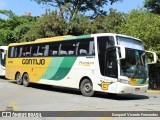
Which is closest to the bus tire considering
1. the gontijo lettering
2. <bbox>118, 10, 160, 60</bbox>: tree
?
the gontijo lettering

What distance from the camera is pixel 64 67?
20.2m

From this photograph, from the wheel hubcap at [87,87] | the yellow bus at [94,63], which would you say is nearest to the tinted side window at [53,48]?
the yellow bus at [94,63]

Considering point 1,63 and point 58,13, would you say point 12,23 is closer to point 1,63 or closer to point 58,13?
point 58,13

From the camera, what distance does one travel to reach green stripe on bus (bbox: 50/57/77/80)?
1964 cm

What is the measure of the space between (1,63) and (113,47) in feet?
51.9

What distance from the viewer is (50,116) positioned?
11398 mm

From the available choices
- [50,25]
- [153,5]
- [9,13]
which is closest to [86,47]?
[50,25]

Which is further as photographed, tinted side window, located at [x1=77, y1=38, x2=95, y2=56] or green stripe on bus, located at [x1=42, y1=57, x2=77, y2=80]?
green stripe on bus, located at [x1=42, y1=57, x2=77, y2=80]

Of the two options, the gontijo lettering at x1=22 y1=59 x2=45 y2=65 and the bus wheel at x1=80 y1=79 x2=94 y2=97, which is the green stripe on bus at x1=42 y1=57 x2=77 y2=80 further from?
the bus wheel at x1=80 y1=79 x2=94 y2=97

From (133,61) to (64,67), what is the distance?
169 inches

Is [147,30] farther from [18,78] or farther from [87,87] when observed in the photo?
[18,78]

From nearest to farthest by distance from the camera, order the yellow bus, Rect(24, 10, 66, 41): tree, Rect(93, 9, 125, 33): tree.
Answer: the yellow bus, Rect(24, 10, 66, 41): tree, Rect(93, 9, 125, 33): tree

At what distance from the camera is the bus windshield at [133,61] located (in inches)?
678

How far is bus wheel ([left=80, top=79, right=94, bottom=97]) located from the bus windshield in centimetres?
204
